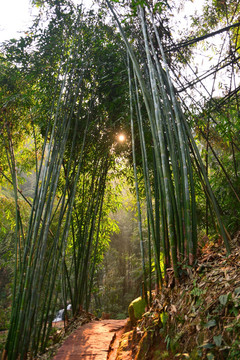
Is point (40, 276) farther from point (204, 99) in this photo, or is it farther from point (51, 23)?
point (51, 23)

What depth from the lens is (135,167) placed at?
2195 millimetres

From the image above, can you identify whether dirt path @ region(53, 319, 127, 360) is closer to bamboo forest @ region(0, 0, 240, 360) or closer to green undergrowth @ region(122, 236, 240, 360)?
bamboo forest @ region(0, 0, 240, 360)

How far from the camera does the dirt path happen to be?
6.71 feet

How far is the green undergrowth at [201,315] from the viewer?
969 mm

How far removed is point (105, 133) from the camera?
3648mm

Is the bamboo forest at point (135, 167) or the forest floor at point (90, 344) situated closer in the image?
the bamboo forest at point (135, 167)

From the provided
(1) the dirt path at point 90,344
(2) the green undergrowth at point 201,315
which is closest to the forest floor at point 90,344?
(1) the dirt path at point 90,344

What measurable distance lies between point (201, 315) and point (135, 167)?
132cm

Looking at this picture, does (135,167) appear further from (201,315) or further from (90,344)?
(90,344)

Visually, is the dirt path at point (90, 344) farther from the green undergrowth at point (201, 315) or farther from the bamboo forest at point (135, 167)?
the green undergrowth at point (201, 315)

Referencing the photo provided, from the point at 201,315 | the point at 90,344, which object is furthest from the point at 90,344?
the point at 201,315

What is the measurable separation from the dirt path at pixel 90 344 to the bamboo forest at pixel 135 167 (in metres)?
0.02

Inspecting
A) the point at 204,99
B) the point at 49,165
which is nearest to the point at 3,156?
the point at 49,165

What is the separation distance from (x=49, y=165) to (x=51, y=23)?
1955mm
